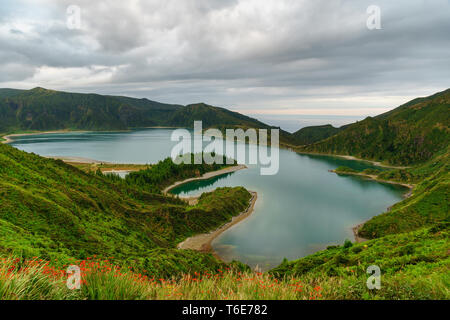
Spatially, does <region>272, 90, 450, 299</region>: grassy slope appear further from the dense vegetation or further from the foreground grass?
the dense vegetation

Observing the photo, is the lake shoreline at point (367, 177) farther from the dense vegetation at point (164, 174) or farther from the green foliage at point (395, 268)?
the dense vegetation at point (164, 174)

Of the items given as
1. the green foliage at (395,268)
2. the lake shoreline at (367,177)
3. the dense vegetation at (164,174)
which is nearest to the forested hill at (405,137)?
the lake shoreline at (367,177)

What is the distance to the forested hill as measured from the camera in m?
150

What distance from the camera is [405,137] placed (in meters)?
166

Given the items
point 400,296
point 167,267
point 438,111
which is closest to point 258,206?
point 167,267

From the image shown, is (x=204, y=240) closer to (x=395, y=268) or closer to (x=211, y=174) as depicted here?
(x=395, y=268)

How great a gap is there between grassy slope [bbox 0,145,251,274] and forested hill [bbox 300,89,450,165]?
147 meters

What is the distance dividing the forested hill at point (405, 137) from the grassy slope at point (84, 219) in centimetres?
14694

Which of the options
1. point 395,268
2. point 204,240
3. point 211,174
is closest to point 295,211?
point 204,240

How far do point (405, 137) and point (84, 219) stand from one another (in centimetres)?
19228

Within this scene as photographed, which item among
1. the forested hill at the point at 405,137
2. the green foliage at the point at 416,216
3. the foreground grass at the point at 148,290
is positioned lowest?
the green foliage at the point at 416,216

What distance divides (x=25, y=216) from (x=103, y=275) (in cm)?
2090

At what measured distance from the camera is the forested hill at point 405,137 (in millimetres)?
149625
